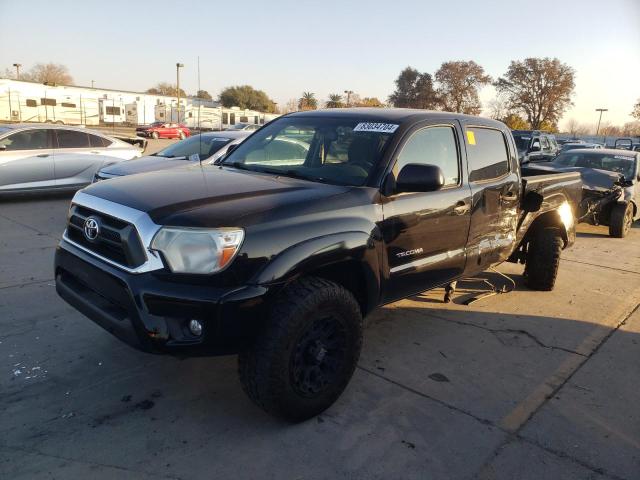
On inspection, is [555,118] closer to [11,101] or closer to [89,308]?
[11,101]

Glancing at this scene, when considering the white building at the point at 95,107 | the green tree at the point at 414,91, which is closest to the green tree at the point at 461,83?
the green tree at the point at 414,91

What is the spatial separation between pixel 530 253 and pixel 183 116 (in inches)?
2393

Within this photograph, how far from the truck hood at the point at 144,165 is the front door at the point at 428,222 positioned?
4.80 m

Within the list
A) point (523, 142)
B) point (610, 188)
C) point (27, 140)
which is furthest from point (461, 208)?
point (523, 142)

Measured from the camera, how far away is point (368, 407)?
3.12 meters

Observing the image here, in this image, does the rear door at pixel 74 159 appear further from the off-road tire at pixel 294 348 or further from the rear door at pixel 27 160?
the off-road tire at pixel 294 348

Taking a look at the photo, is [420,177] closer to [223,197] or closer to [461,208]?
[461,208]

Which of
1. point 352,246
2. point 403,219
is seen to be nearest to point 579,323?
point 403,219

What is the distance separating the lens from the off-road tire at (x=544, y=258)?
5379 mm

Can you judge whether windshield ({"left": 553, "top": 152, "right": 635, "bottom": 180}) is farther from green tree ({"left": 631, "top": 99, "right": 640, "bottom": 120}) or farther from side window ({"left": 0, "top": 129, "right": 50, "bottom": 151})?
green tree ({"left": 631, "top": 99, "right": 640, "bottom": 120})

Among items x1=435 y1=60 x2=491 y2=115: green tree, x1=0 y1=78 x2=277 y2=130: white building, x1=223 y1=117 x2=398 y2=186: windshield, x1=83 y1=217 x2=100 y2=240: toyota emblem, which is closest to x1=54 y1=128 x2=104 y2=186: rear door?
x1=223 y1=117 x2=398 y2=186: windshield

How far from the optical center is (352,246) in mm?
2949

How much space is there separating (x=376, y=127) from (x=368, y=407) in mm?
1916

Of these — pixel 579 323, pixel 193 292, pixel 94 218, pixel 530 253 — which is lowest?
pixel 579 323
